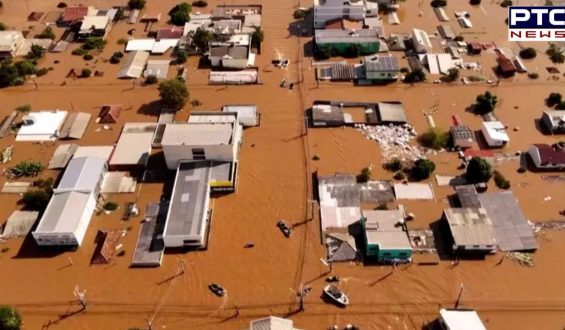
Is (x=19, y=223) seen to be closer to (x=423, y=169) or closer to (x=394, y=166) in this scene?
(x=394, y=166)

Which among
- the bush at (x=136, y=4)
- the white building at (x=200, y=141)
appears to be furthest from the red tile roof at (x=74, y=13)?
the white building at (x=200, y=141)

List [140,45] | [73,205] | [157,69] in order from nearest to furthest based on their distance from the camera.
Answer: [73,205], [157,69], [140,45]

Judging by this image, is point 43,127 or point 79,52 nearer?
point 43,127

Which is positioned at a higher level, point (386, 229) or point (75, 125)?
point (75, 125)

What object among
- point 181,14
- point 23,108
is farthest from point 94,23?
point 23,108

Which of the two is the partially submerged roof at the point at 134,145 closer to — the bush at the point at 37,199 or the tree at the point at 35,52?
the bush at the point at 37,199

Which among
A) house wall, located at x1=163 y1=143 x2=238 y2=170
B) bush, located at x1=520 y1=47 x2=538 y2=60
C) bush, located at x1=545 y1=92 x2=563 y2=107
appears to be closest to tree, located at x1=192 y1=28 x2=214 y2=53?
house wall, located at x1=163 y1=143 x2=238 y2=170
